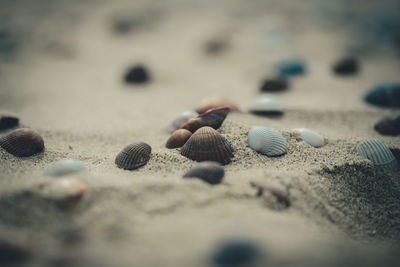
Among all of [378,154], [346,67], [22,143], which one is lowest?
[378,154]

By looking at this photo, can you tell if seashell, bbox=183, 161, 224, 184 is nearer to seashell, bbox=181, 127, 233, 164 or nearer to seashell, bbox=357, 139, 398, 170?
seashell, bbox=181, 127, 233, 164

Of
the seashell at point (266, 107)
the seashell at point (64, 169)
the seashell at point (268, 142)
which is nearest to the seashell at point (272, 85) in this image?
the seashell at point (266, 107)

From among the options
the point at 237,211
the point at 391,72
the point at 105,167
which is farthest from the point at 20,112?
the point at 391,72

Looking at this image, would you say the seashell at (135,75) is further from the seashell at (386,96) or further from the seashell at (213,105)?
the seashell at (386,96)

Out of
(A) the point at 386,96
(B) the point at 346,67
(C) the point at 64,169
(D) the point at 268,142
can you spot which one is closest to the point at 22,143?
(C) the point at 64,169

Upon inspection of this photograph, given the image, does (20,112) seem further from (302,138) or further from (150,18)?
(150,18)

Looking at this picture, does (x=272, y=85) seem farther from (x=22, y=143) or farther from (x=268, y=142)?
(x=22, y=143)
